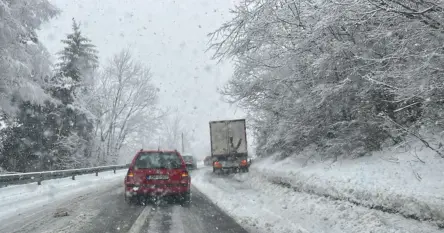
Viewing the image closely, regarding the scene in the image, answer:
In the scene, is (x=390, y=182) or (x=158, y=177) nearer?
(x=390, y=182)

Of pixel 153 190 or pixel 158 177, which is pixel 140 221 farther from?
pixel 158 177

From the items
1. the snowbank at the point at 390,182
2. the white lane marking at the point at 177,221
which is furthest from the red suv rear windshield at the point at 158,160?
the snowbank at the point at 390,182

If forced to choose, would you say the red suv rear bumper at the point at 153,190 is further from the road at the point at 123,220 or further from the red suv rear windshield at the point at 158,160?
the red suv rear windshield at the point at 158,160

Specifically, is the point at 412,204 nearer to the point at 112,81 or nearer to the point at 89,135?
the point at 89,135

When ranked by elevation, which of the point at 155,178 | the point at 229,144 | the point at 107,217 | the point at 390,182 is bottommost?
the point at 107,217

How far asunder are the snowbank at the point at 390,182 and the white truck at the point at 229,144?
1162 centimetres

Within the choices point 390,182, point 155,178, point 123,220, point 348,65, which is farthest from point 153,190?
point 348,65

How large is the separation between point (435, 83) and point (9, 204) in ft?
35.9

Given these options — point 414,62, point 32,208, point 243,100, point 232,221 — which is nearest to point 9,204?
point 32,208

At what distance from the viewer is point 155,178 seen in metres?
10.0

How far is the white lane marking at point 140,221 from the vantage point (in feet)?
21.5

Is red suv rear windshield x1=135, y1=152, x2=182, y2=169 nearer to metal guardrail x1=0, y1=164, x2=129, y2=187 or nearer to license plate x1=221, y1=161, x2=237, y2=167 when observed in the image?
metal guardrail x1=0, y1=164, x2=129, y2=187

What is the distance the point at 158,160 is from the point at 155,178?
61 centimetres

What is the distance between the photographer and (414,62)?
6.75m
